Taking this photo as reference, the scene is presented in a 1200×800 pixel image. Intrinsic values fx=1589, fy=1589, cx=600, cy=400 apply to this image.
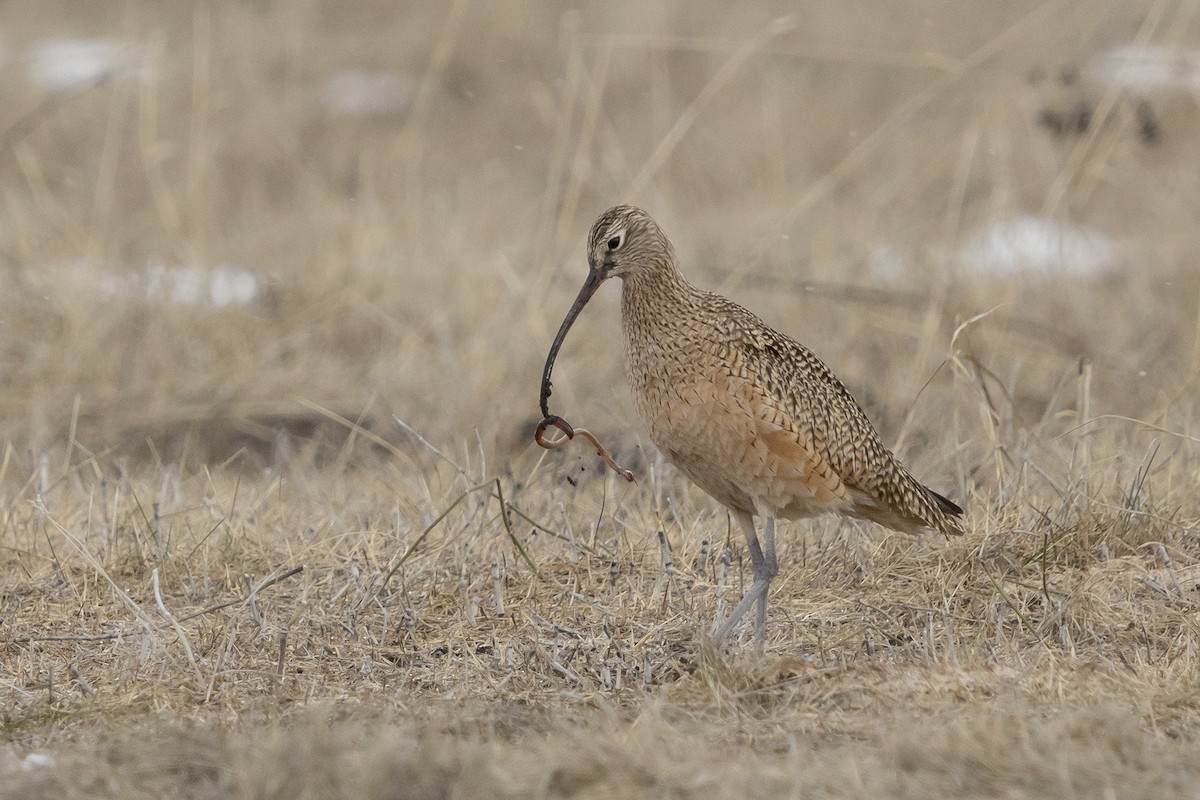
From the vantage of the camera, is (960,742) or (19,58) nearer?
(960,742)

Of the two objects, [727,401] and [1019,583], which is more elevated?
[727,401]

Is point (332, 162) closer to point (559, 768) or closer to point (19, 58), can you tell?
point (19, 58)

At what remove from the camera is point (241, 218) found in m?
9.26

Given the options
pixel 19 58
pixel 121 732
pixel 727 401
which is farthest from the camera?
pixel 19 58

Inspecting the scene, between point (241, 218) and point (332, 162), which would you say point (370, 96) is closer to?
point (332, 162)

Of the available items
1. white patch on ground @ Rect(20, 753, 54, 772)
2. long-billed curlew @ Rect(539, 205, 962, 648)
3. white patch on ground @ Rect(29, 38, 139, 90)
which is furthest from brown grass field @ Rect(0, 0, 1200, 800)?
long-billed curlew @ Rect(539, 205, 962, 648)

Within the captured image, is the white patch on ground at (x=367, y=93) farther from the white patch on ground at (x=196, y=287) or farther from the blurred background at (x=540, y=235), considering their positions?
the white patch on ground at (x=196, y=287)

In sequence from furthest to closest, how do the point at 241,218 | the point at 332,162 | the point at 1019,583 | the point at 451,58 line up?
the point at 451,58 → the point at 332,162 → the point at 241,218 → the point at 1019,583

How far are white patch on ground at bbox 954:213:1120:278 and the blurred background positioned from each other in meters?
0.03

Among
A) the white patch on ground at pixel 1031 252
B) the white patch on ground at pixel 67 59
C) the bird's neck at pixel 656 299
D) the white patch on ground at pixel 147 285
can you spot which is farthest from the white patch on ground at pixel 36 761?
the white patch on ground at pixel 67 59

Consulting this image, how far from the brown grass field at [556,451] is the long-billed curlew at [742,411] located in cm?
24

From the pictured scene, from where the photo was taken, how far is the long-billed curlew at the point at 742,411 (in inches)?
149

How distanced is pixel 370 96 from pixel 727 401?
8.37m

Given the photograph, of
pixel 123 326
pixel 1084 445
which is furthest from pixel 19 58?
pixel 1084 445
